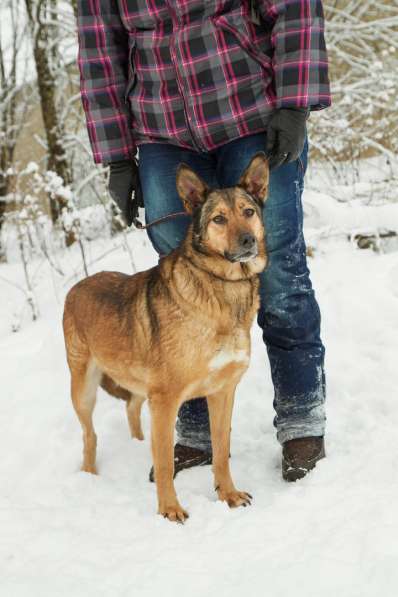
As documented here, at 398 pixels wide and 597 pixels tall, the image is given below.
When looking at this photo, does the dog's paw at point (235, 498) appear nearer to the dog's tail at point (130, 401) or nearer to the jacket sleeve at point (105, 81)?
the dog's tail at point (130, 401)

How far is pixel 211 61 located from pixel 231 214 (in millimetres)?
641

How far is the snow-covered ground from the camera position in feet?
5.94

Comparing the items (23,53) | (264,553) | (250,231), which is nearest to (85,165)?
(23,53)

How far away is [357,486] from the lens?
2.31m

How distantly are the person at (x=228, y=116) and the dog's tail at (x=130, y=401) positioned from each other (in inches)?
18.1

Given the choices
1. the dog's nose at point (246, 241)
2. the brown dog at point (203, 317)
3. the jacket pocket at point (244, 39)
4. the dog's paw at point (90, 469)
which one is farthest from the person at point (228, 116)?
the dog's paw at point (90, 469)

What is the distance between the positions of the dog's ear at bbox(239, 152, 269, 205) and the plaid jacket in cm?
21

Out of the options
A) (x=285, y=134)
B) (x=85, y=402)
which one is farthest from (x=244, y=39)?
(x=85, y=402)

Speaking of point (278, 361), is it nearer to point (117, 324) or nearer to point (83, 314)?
point (117, 324)

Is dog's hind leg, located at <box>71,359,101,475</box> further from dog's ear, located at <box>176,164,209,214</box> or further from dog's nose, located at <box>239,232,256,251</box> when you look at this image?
dog's nose, located at <box>239,232,256,251</box>

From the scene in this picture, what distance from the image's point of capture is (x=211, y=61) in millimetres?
2441

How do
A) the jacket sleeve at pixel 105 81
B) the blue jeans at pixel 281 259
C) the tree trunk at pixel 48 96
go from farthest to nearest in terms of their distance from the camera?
the tree trunk at pixel 48 96
the jacket sleeve at pixel 105 81
the blue jeans at pixel 281 259

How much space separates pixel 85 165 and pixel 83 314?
275 inches

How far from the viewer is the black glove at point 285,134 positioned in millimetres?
2361
